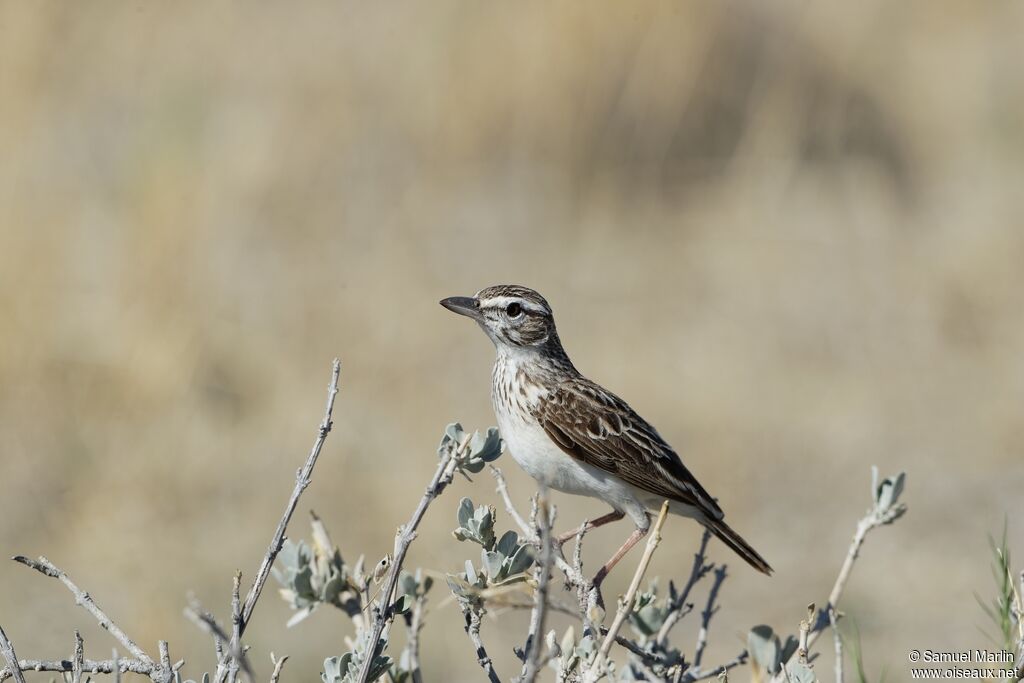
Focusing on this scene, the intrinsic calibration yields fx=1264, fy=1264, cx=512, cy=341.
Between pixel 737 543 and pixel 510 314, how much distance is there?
128cm

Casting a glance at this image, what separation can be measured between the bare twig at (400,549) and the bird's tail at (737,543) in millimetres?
1908

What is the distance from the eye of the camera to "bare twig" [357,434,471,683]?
2676 millimetres

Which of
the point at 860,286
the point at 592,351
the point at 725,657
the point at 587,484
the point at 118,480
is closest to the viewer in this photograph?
the point at 587,484

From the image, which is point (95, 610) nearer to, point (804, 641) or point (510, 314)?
point (804, 641)

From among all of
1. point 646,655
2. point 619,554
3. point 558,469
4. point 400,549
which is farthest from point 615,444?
point 400,549

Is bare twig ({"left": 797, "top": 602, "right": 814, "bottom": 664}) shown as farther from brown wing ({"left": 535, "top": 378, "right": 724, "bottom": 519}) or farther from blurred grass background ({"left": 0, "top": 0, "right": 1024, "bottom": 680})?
blurred grass background ({"left": 0, "top": 0, "right": 1024, "bottom": 680})

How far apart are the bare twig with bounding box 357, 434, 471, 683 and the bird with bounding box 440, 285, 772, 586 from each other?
1698 mm

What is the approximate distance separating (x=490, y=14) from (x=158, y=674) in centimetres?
896

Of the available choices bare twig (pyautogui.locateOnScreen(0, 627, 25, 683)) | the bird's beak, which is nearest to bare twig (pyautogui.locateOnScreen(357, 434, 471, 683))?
bare twig (pyautogui.locateOnScreen(0, 627, 25, 683))

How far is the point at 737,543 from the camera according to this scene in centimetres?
478

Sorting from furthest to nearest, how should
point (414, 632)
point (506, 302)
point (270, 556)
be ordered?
point (506, 302), point (270, 556), point (414, 632)

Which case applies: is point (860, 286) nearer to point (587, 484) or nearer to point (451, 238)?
point (451, 238)

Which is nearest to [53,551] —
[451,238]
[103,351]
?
[103,351]

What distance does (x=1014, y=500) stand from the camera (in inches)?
385
